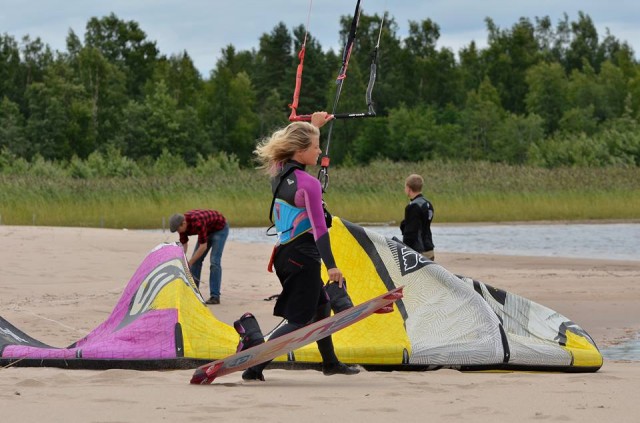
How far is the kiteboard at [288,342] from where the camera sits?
6004mm

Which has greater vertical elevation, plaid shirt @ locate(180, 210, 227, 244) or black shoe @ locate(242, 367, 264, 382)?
plaid shirt @ locate(180, 210, 227, 244)

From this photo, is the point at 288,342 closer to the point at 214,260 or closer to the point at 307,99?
the point at 214,260

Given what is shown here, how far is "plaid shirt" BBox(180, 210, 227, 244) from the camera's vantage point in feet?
35.3

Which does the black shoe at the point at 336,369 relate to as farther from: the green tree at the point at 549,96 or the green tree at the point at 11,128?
the green tree at the point at 549,96

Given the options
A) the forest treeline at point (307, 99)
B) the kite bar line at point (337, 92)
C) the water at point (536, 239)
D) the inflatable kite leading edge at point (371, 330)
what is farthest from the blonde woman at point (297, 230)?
the forest treeline at point (307, 99)

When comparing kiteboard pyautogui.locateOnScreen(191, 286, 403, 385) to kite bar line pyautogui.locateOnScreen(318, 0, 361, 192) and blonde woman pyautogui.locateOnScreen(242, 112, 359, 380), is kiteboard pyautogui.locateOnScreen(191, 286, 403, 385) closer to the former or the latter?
blonde woman pyautogui.locateOnScreen(242, 112, 359, 380)

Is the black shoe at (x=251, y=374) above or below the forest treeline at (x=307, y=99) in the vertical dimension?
Result: below

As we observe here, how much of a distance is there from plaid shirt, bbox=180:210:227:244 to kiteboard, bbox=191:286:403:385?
14.9ft

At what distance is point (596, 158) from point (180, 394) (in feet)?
133

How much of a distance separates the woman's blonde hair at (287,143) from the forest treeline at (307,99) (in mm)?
48440

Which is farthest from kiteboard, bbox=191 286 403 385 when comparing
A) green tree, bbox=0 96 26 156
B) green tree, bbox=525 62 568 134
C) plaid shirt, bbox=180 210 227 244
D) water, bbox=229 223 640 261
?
green tree, bbox=525 62 568 134

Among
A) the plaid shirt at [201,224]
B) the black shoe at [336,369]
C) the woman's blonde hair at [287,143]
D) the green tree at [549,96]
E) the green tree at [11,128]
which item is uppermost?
the green tree at [549,96]

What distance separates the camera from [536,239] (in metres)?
23.9

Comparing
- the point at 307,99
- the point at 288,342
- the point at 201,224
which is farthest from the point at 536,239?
the point at 307,99
